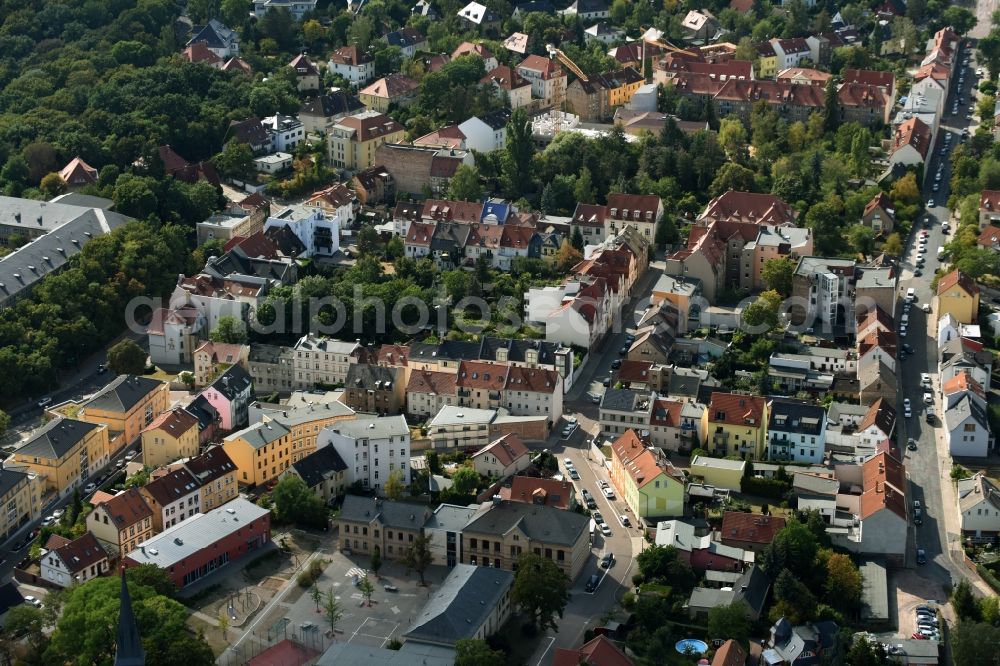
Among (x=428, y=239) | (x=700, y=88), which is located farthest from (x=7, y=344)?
(x=700, y=88)

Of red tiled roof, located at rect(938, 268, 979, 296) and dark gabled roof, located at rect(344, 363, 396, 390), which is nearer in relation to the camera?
dark gabled roof, located at rect(344, 363, 396, 390)

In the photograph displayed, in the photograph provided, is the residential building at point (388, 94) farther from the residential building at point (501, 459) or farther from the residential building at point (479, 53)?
the residential building at point (501, 459)

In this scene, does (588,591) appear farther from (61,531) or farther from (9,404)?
(9,404)

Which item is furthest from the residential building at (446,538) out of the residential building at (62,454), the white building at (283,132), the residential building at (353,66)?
the residential building at (353,66)

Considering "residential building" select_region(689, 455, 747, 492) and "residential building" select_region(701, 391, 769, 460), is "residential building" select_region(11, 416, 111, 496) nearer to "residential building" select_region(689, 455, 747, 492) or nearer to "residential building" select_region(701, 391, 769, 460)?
"residential building" select_region(689, 455, 747, 492)

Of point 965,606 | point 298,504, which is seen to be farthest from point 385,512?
point 965,606

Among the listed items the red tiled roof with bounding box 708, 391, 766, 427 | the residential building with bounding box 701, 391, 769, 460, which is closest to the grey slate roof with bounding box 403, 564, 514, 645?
the residential building with bounding box 701, 391, 769, 460
